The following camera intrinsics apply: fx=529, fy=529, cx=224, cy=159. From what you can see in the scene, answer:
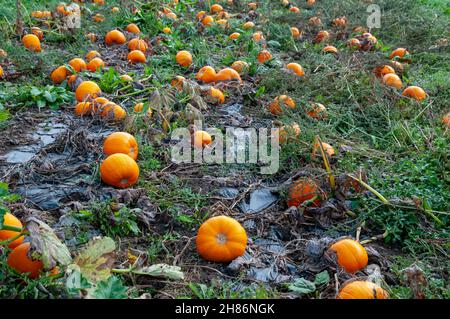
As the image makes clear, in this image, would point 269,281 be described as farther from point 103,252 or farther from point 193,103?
point 193,103

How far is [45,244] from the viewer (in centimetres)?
240

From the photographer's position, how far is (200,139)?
13.9 feet

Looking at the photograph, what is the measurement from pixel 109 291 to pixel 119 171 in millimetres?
1436

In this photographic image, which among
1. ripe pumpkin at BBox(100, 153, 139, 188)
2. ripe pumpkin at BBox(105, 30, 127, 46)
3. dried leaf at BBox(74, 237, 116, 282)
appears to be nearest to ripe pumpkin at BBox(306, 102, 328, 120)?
ripe pumpkin at BBox(100, 153, 139, 188)

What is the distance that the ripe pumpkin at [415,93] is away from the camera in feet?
17.1

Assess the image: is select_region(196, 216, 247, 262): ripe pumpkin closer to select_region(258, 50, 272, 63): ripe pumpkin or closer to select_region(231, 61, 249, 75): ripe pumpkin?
select_region(231, 61, 249, 75): ripe pumpkin

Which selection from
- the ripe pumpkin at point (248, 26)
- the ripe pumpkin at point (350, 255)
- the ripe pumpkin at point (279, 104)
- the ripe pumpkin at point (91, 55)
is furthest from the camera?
the ripe pumpkin at point (248, 26)

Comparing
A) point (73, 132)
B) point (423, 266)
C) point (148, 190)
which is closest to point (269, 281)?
point (423, 266)

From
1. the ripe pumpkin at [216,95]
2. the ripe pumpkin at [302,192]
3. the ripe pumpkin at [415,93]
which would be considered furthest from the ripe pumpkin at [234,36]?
the ripe pumpkin at [302,192]

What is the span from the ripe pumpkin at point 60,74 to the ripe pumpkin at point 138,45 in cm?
122

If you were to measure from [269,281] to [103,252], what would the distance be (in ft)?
3.04

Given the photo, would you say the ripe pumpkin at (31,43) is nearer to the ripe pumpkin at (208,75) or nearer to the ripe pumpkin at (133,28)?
the ripe pumpkin at (133,28)

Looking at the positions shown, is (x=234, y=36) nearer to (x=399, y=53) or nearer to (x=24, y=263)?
(x=399, y=53)

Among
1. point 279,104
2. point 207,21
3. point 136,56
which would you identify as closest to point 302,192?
point 279,104
